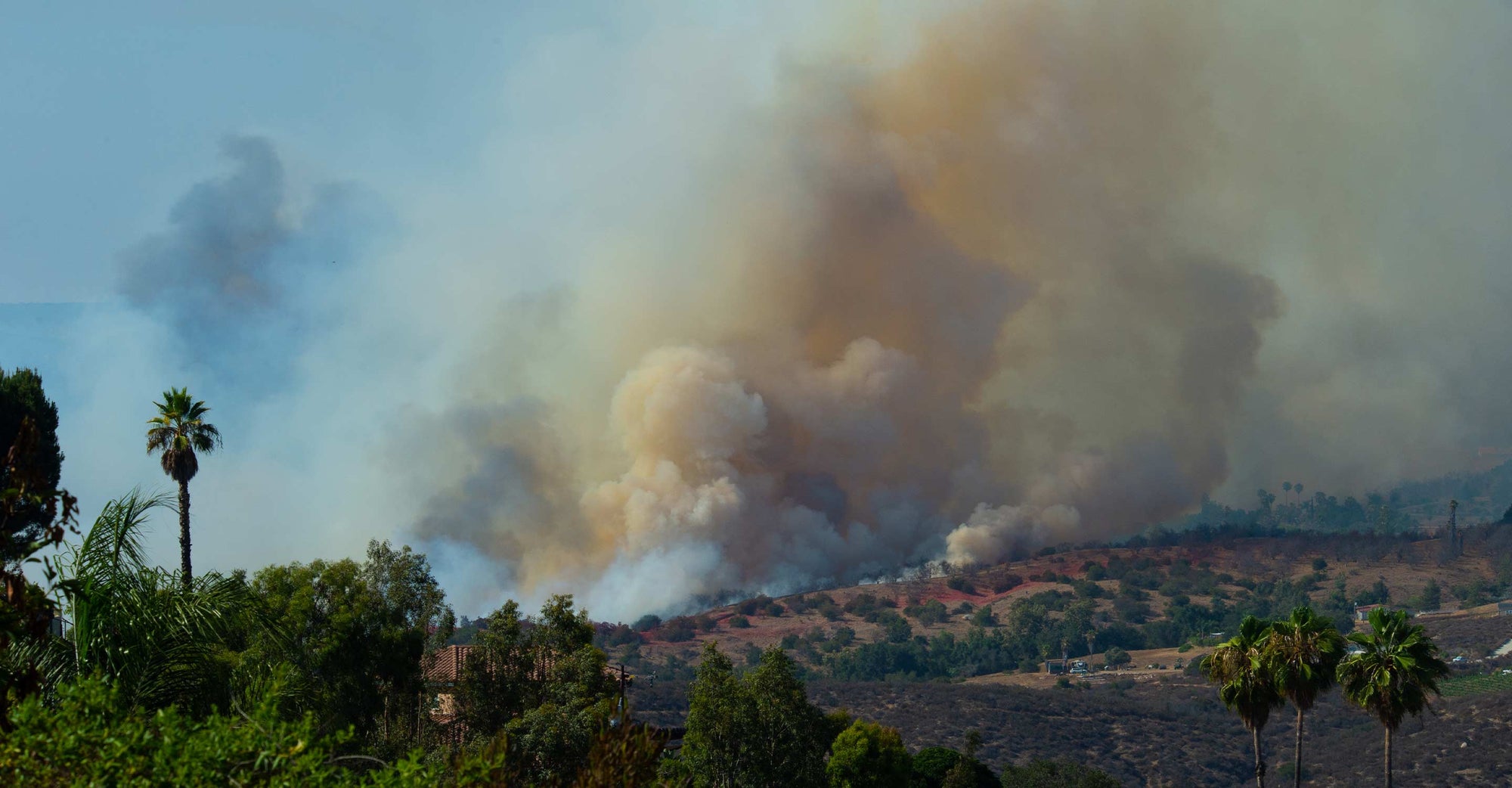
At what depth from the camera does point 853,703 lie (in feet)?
323

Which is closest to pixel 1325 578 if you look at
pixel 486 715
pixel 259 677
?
pixel 486 715

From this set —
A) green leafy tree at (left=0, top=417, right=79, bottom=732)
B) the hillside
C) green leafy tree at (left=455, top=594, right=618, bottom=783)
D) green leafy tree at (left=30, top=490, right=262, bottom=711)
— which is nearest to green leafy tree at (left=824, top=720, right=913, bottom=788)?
green leafy tree at (left=455, top=594, right=618, bottom=783)

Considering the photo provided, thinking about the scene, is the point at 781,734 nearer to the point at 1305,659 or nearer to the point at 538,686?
the point at 538,686

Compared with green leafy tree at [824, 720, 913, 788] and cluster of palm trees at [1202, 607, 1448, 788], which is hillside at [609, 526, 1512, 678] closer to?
green leafy tree at [824, 720, 913, 788]

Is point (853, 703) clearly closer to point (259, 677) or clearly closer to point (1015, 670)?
point (1015, 670)

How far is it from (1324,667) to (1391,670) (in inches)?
74.4

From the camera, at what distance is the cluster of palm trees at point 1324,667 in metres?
36.6

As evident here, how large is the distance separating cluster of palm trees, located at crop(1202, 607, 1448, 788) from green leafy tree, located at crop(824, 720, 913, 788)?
688 inches

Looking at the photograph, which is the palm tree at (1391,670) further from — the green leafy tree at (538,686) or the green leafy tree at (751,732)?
the green leafy tree at (538,686)

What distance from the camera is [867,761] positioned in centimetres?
5181

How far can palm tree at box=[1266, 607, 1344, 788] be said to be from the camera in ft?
120

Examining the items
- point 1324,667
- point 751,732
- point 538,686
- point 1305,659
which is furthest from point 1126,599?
point 538,686

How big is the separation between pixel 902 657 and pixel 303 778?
450 feet

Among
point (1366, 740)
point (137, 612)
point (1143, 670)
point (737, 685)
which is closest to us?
point (137, 612)
